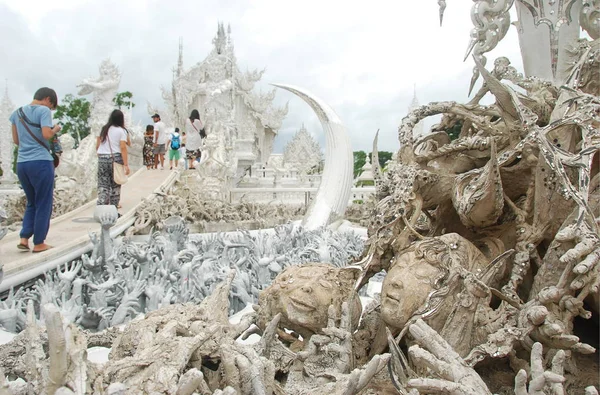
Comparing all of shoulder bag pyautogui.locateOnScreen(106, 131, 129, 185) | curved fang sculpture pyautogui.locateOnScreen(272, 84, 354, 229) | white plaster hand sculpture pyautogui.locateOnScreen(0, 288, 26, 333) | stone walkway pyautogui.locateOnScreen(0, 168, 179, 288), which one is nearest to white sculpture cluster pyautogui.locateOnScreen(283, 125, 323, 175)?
stone walkway pyautogui.locateOnScreen(0, 168, 179, 288)

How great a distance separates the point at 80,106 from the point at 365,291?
32.7m

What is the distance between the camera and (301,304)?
2064 mm

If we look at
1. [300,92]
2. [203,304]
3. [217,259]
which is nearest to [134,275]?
[217,259]

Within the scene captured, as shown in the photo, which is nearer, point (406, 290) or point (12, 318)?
point (406, 290)

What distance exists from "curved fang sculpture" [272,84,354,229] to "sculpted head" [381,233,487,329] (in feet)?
20.5

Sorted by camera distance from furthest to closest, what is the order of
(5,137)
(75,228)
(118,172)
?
(5,137), (75,228), (118,172)

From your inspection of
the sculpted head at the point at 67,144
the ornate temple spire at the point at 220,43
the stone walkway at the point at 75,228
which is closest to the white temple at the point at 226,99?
the ornate temple spire at the point at 220,43

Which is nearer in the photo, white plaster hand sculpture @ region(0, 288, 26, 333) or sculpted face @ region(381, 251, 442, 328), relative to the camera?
sculpted face @ region(381, 251, 442, 328)

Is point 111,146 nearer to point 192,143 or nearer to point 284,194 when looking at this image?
point 192,143

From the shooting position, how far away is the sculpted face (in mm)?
1849

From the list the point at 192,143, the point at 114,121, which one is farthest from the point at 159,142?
the point at 114,121

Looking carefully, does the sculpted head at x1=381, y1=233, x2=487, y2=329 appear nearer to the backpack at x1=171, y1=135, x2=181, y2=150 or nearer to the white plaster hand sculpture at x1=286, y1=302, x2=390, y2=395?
the white plaster hand sculpture at x1=286, y1=302, x2=390, y2=395

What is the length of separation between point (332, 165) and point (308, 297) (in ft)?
21.4

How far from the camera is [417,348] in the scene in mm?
1557
